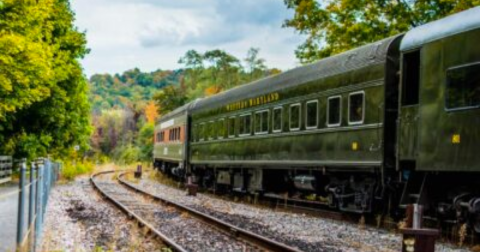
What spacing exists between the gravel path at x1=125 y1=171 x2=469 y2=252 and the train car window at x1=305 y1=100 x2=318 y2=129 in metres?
2.13

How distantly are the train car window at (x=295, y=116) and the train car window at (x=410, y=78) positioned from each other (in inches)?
192

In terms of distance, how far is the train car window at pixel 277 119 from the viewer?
18.9 metres

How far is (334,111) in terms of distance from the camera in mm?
15508

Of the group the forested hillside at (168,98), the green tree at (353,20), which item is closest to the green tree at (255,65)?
the forested hillside at (168,98)

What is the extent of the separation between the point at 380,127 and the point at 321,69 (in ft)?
11.4

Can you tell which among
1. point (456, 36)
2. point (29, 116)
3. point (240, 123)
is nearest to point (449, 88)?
point (456, 36)

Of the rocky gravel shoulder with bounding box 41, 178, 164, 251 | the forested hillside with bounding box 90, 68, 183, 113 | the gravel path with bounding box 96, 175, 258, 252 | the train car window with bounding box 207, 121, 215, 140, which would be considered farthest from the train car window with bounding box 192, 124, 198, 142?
the forested hillside with bounding box 90, 68, 183, 113

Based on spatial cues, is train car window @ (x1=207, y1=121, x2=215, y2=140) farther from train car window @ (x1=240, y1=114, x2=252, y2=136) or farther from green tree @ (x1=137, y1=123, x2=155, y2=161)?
green tree @ (x1=137, y1=123, x2=155, y2=161)

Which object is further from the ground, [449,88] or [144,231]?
[449,88]

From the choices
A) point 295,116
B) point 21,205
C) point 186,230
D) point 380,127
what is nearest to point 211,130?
point 295,116

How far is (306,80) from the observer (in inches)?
681

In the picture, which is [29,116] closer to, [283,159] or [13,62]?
[13,62]

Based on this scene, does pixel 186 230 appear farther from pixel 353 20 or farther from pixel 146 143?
pixel 146 143

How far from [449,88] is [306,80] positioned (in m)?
6.11
